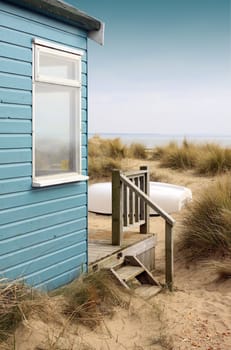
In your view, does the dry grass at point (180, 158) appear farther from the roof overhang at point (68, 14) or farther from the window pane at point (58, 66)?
the window pane at point (58, 66)

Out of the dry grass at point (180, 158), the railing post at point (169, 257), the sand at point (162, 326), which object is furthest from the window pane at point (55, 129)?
the dry grass at point (180, 158)

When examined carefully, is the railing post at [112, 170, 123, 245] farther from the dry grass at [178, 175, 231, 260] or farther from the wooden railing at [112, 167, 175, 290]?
the dry grass at [178, 175, 231, 260]

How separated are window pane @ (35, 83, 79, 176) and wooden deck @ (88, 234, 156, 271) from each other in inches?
52.7

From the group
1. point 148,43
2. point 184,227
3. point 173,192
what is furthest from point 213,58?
point 184,227

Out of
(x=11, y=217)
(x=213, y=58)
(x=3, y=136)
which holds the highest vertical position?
(x=213, y=58)

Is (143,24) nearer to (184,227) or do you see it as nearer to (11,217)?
(184,227)

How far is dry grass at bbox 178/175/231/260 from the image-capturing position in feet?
33.0

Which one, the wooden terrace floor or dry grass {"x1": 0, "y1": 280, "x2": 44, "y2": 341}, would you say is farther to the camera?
the wooden terrace floor

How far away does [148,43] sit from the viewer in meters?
47.8

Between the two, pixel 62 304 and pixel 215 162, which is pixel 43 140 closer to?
pixel 62 304

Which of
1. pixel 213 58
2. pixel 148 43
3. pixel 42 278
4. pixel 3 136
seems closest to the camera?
pixel 3 136

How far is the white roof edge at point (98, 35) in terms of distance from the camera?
7.67m

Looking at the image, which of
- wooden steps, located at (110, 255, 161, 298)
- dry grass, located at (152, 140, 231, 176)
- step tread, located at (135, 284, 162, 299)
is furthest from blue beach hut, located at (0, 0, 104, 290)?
dry grass, located at (152, 140, 231, 176)

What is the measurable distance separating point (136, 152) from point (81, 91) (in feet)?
54.8
